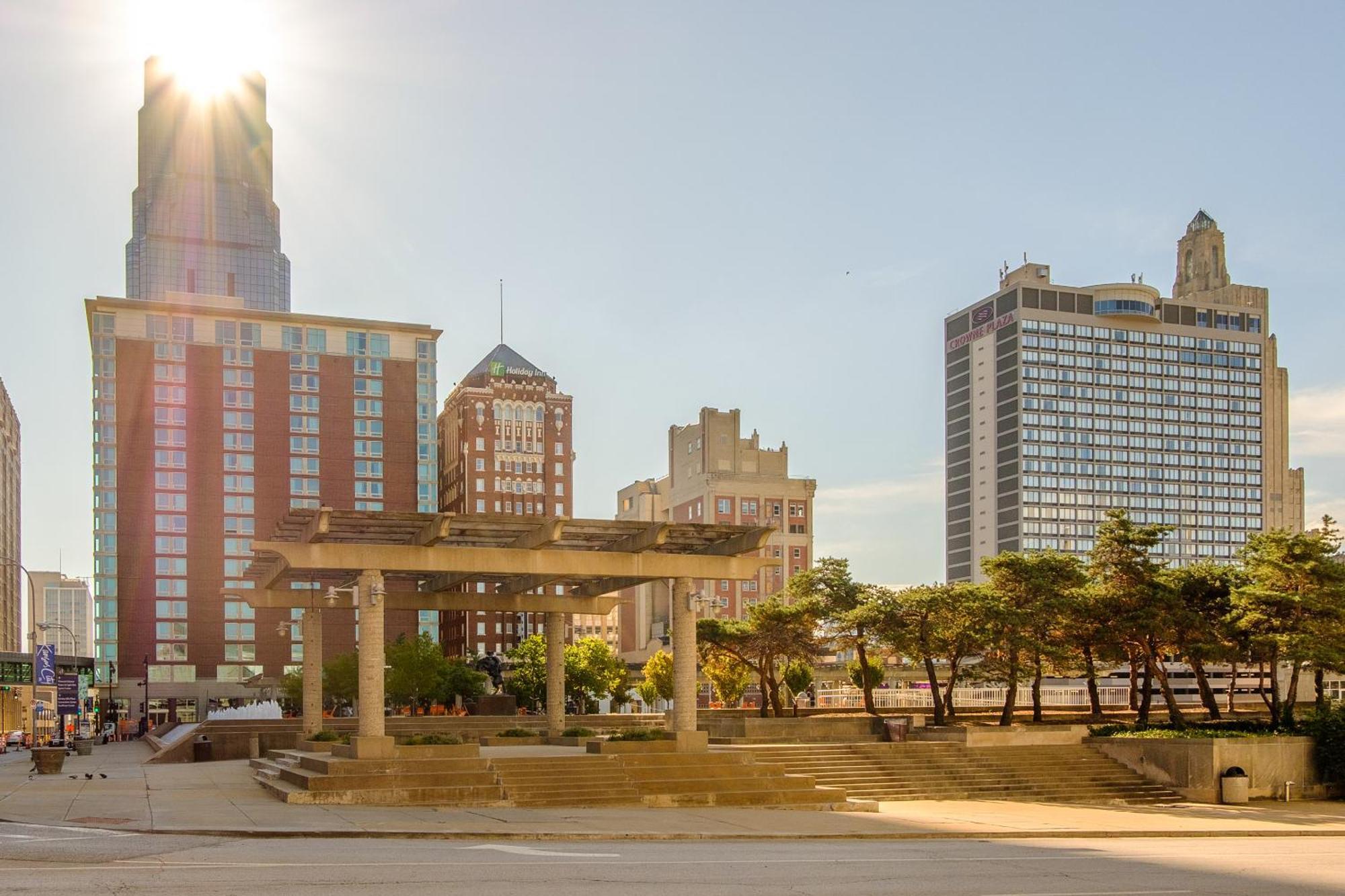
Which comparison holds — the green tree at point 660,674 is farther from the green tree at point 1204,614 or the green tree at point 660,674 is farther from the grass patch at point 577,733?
the grass patch at point 577,733

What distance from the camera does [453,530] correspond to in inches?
1361

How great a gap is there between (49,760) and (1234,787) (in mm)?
35564

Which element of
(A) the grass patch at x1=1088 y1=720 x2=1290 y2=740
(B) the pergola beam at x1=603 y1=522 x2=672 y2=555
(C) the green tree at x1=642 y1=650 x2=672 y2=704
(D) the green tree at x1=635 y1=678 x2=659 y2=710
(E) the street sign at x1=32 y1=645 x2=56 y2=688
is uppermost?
(B) the pergola beam at x1=603 y1=522 x2=672 y2=555

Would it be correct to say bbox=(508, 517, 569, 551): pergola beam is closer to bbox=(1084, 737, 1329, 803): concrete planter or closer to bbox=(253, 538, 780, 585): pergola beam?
bbox=(253, 538, 780, 585): pergola beam

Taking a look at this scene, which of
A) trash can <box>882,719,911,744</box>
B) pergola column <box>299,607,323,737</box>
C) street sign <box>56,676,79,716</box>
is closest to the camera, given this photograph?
pergola column <box>299,607,323,737</box>

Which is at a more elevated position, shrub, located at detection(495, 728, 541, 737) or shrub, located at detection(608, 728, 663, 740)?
shrub, located at detection(608, 728, 663, 740)

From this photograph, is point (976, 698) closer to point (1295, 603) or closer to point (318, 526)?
point (1295, 603)

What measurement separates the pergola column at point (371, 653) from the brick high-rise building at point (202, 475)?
99815 millimetres

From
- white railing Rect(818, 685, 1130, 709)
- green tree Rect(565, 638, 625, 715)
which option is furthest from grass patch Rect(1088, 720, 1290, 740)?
green tree Rect(565, 638, 625, 715)

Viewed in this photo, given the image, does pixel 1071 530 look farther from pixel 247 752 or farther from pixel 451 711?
pixel 247 752

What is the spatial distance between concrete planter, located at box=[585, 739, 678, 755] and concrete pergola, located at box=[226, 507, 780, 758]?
Result: 845 mm

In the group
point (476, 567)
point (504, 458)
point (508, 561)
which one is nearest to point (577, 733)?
point (508, 561)

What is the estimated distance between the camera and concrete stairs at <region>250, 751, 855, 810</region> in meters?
30.0

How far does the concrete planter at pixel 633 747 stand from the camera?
34781 millimetres
